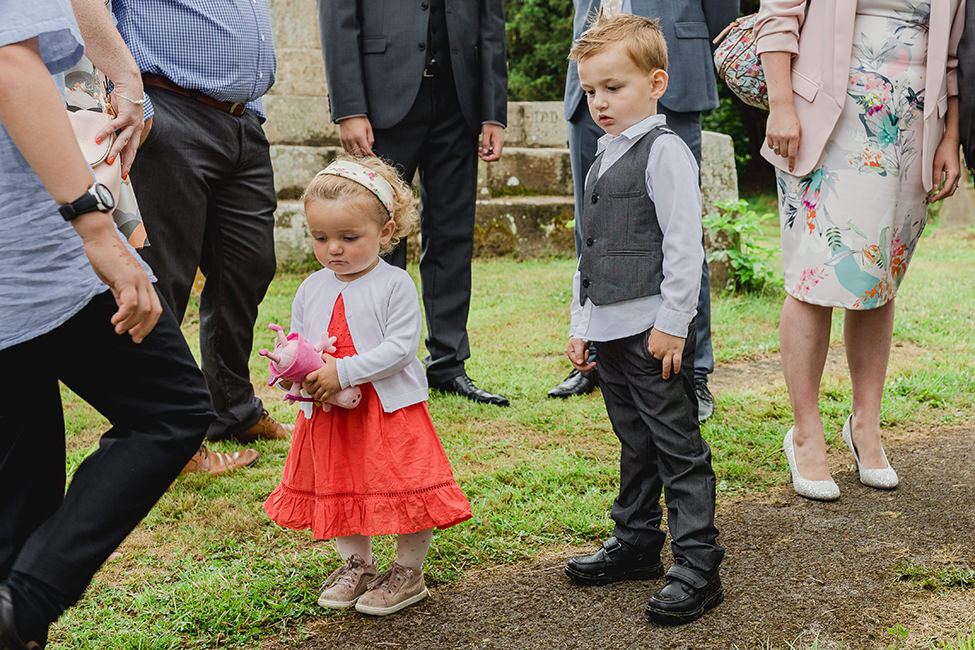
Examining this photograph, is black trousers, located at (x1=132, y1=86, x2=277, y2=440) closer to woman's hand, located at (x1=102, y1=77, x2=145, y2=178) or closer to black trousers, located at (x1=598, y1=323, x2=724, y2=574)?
woman's hand, located at (x1=102, y1=77, x2=145, y2=178)

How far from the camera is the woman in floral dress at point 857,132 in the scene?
2842mm

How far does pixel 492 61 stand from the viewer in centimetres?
428

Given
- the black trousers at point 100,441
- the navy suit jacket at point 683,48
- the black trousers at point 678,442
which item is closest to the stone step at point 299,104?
the navy suit jacket at point 683,48

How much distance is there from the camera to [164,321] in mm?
1914

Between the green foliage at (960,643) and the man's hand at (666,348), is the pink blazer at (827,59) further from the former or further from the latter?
the green foliage at (960,643)

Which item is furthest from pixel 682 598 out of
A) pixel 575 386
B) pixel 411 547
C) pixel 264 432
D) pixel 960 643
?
pixel 575 386

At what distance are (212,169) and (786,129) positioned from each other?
192 cm

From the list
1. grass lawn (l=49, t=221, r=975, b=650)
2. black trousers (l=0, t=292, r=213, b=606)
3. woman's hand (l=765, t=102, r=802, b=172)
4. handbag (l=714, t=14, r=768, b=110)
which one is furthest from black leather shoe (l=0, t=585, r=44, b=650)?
handbag (l=714, t=14, r=768, b=110)

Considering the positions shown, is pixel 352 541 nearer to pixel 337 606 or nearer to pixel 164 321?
pixel 337 606

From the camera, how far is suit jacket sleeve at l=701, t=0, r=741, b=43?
159 inches

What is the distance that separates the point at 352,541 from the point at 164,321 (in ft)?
2.92

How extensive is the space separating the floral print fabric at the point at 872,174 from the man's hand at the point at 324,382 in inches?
60.6

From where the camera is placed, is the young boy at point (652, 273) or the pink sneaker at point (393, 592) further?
the pink sneaker at point (393, 592)

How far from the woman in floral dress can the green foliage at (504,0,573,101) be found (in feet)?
56.2
